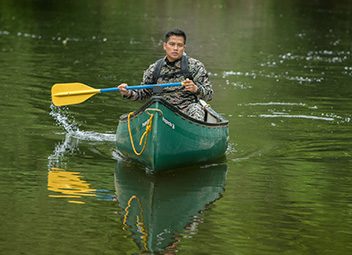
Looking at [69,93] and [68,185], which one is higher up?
[69,93]

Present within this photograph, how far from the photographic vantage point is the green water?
27.3 feet

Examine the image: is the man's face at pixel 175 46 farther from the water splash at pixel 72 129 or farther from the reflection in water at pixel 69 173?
the water splash at pixel 72 129

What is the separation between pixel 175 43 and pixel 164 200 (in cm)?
212

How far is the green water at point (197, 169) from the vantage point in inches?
328

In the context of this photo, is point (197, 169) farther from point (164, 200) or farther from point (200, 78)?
point (164, 200)

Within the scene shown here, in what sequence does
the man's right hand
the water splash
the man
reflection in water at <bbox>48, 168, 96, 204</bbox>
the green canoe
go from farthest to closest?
the water splash
the man
the man's right hand
the green canoe
reflection in water at <bbox>48, 168, 96, 204</bbox>

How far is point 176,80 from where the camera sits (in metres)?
11.5

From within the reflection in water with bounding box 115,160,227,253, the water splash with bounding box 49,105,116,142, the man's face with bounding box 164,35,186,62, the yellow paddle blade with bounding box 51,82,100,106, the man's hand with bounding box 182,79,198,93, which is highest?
the man's face with bounding box 164,35,186,62

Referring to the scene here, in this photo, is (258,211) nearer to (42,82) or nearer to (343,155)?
(343,155)

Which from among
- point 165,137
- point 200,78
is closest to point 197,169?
point 165,137

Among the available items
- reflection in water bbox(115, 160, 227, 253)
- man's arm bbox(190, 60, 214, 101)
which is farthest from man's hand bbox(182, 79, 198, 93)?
reflection in water bbox(115, 160, 227, 253)

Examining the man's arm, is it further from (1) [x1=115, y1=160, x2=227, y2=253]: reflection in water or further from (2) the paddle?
(2) the paddle

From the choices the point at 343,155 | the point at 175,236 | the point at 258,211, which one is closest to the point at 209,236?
the point at 175,236

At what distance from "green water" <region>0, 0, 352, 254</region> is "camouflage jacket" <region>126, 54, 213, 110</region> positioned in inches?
32.9
